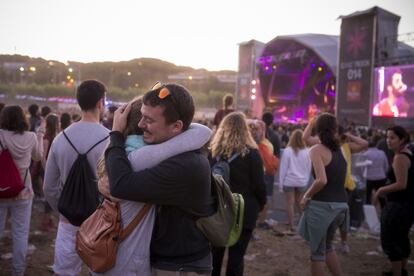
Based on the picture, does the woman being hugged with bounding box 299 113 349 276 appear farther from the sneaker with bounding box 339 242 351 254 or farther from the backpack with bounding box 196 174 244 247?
the sneaker with bounding box 339 242 351 254

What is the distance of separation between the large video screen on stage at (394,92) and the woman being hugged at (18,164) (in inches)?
664

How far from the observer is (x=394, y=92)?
17.2 m

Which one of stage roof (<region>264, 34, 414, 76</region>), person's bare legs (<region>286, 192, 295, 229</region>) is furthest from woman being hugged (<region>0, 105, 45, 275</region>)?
stage roof (<region>264, 34, 414, 76</region>)

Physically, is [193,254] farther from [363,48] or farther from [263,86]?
[263,86]

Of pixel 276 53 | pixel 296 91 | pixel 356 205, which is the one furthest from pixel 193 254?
pixel 296 91

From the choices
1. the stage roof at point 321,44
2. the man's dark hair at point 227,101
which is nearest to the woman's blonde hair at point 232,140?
the man's dark hair at point 227,101

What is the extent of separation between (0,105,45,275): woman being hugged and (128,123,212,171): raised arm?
8.24 ft

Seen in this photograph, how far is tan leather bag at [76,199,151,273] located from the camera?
5.45 feet

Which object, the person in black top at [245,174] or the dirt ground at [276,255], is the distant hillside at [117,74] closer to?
the dirt ground at [276,255]

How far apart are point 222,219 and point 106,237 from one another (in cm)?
55

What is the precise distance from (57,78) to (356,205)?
230ft

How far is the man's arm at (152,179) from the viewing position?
159cm

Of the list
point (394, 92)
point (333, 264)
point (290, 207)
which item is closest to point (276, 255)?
point (290, 207)

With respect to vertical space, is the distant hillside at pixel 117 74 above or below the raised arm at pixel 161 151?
above
